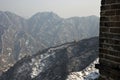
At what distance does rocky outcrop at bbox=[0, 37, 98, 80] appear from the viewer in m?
44.5

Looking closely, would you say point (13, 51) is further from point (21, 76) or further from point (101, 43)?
point (101, 43)

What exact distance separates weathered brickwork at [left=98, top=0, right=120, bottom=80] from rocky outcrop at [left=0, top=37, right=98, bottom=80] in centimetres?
3841

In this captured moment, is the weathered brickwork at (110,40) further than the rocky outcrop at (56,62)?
No

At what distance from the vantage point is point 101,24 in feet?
13.7

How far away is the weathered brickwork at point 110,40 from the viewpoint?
375 cm

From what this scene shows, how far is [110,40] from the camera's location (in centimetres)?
392

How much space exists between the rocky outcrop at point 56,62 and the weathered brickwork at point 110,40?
38.4 m

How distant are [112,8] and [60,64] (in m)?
44.8

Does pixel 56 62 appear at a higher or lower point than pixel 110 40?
lower

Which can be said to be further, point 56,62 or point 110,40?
point 56,62

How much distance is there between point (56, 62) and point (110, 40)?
48.2 meters

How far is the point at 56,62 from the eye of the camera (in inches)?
2045

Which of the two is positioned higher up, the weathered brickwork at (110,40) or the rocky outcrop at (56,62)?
the weathered brickwork at (110,40)

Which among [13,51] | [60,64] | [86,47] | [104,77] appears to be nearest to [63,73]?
[60,64]
